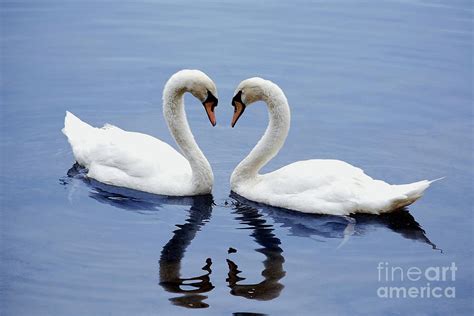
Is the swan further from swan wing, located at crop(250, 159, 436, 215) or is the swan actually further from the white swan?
swan wing, located at crop(250, 159, 436, 215)

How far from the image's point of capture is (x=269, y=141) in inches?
508

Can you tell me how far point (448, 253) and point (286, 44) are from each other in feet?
27.9

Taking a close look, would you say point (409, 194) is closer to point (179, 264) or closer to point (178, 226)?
point (178, 226)

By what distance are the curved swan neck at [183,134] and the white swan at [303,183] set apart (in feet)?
1.37

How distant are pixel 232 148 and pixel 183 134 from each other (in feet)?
4.62

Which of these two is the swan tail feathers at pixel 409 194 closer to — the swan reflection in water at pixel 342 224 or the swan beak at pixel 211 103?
the swan reflection in water at pixel 342 224

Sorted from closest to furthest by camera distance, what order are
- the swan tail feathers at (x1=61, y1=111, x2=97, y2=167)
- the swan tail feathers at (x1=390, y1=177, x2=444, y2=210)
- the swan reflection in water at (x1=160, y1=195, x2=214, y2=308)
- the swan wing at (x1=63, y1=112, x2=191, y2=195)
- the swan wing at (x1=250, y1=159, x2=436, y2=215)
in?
the swan reflection in water at (x1=160, y1=195, x2=214, y2=308), the swan tail feathers at (x1=390, y1=177, x2=444, y2=210), the swan wing at (x1=250, y1=159, x2=436, y2=215), the swan wing at (x1=63, y1=112, x2=191, y2=195), the swan tail feathers at (x1=61, y1=111, x2=97, y2=167)

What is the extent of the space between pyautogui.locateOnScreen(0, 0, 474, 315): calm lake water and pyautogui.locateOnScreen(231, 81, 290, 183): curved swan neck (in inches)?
16.5

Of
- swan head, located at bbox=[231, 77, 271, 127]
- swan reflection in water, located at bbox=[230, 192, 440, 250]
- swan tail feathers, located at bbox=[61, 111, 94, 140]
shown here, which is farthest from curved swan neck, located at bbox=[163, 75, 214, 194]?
swan tail feathers, located at bbox=[61, 111, 94, 140]

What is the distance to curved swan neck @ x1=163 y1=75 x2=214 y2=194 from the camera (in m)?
12.7

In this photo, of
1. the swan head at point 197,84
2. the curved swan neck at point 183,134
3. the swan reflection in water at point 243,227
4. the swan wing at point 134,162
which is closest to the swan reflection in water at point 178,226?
the swan reflection in water at point 243,227

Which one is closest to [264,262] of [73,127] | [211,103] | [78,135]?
[211,103]

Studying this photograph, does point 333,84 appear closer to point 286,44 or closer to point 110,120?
point 286,44

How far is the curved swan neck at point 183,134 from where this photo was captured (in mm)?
12734
